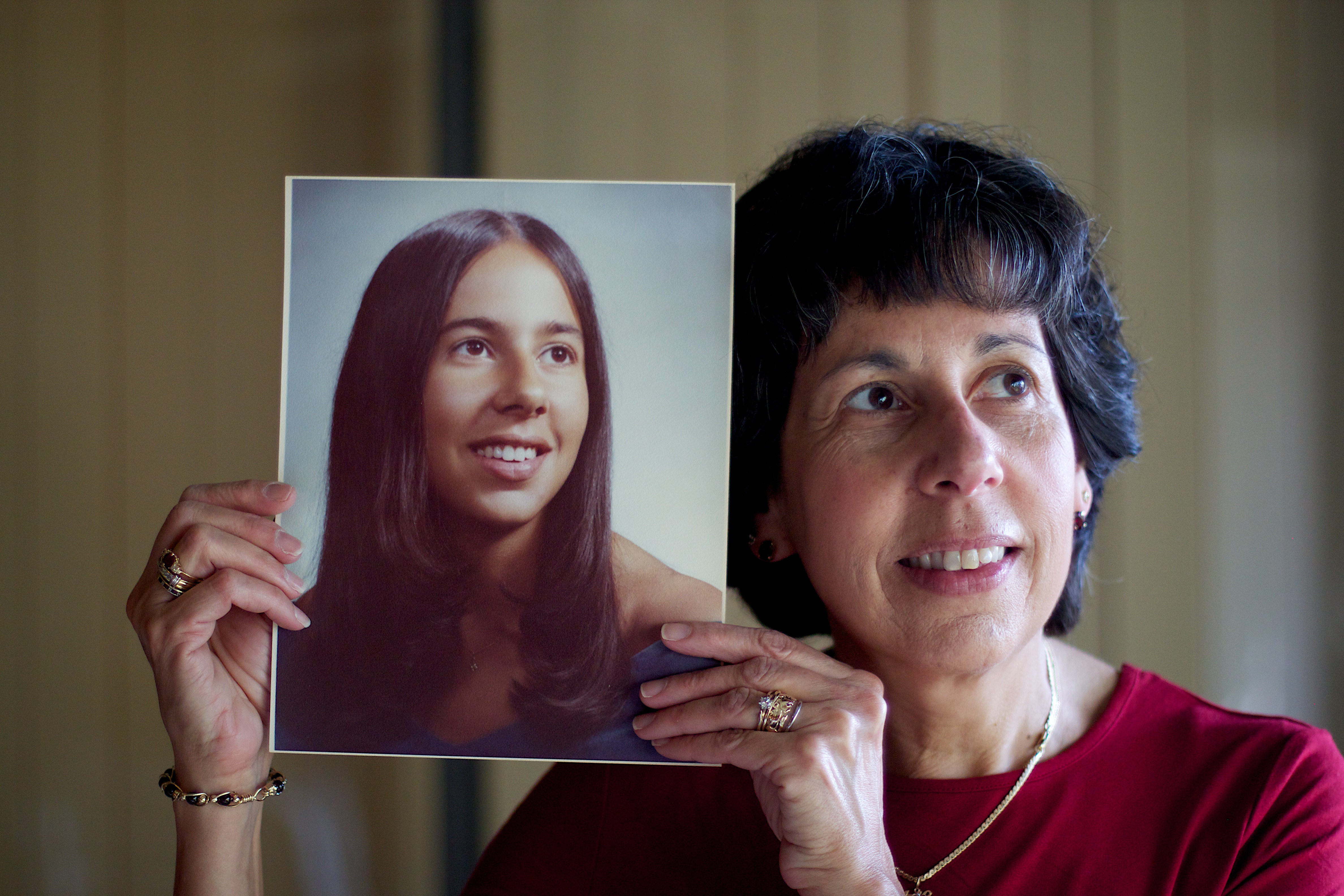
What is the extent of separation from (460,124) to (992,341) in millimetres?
1781

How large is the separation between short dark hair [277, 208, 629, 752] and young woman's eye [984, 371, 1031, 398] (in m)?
0.52

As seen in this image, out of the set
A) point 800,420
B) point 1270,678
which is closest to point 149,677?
point 800,420

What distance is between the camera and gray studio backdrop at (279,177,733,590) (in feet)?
3.48

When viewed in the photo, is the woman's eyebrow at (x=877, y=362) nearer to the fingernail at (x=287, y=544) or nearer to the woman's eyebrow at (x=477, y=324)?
the woman's eyebrow at (x=477, y=324)

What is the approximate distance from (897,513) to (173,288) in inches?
83.2

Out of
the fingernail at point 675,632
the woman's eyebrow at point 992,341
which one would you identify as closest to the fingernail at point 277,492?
the fingernail at point 675,632

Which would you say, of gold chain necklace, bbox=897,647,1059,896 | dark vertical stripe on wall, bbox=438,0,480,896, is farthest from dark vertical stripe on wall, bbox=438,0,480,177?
gold chain necklace, bbox=897,647,1059,896

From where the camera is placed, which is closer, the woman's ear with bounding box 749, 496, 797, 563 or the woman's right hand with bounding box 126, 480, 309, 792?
the woman's right hand with bounding box 126, 480, 309, 792

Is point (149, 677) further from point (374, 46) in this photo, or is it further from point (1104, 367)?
point (1104, 367)

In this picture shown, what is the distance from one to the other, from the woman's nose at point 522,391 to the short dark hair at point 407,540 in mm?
64

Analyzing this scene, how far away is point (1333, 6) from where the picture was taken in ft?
7.39

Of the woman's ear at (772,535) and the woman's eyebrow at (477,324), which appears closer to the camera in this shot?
the woman's eyebrow at (477,324)

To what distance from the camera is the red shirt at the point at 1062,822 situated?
3.66 feet

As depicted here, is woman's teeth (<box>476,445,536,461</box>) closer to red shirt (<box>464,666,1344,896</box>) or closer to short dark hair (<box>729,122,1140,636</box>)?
short dark hair (<box>729,122,1140,636</box>)
